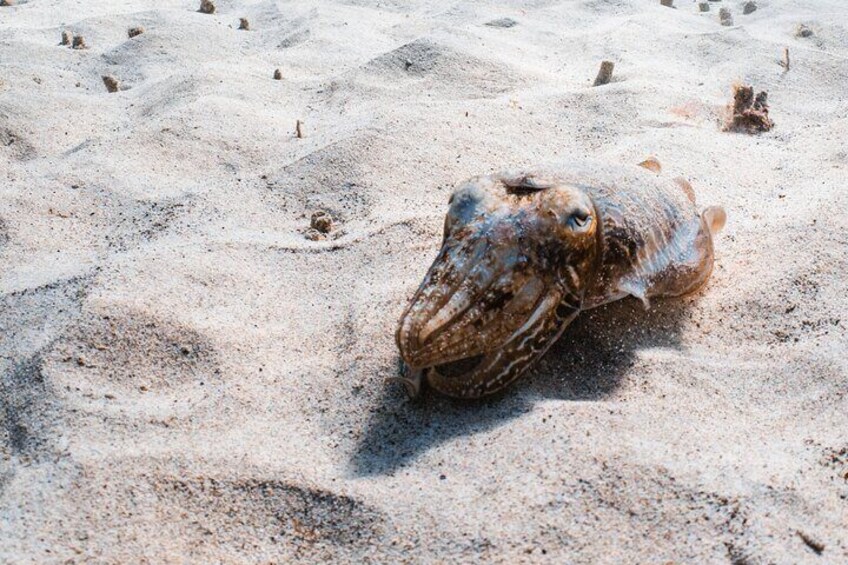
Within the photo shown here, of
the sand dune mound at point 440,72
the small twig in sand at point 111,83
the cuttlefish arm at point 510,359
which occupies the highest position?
the cuttlefish arm at point 510,359

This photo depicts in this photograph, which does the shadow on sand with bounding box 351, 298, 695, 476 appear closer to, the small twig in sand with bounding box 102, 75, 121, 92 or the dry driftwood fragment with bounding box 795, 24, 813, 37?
the small twig in sand with bounding box 102, 75, 121, 92

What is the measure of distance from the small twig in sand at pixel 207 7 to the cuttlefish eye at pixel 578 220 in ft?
19.8

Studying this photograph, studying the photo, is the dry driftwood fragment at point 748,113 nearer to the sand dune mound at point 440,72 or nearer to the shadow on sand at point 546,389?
the sand dune mound at point 440,72

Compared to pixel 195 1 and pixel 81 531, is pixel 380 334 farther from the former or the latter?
pixel 195 1

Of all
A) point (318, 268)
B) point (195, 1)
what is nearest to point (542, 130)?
point (318, 268)

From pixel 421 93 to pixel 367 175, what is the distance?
4.33 ft

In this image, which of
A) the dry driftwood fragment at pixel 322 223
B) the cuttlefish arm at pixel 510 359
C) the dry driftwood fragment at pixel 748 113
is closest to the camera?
the cuttlefish arm at pixel 510 359

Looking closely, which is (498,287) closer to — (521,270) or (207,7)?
(521,270)

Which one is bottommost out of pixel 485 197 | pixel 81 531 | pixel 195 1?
pixel 195 1

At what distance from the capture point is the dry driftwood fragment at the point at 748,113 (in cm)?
495

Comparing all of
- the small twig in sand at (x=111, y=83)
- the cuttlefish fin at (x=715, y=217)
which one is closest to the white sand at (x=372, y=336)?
the small twig in sand at (x=111, y=83)

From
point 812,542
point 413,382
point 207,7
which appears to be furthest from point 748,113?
point 207,7

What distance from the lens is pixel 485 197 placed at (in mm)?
2766

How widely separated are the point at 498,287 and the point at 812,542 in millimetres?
1132
